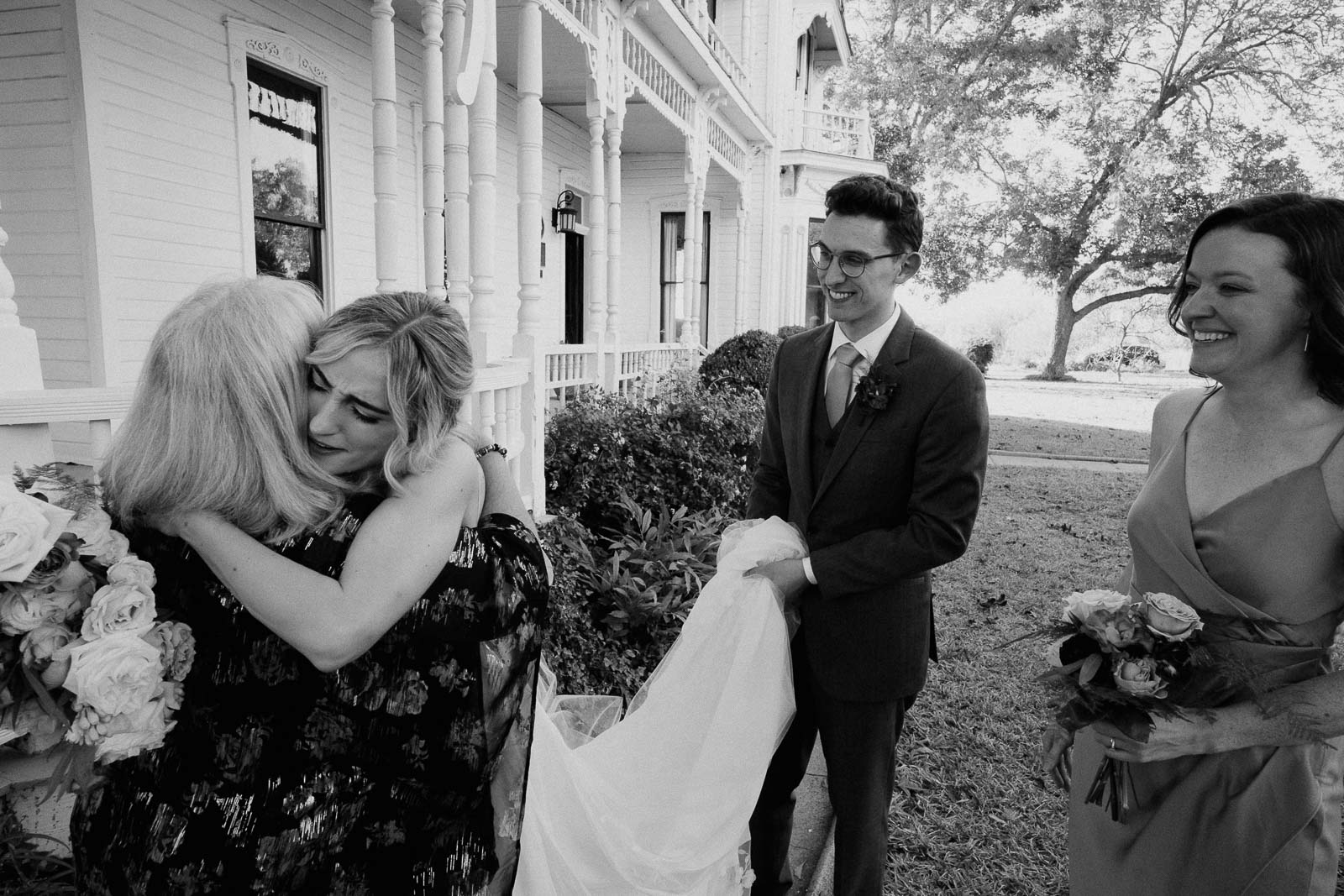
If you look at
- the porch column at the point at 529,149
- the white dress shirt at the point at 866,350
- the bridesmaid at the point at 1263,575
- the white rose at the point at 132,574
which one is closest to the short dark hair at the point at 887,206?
the white dress shirt at the point at 866,350

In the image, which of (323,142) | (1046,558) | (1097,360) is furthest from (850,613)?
(1097,360)

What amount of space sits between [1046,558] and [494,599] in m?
6.85

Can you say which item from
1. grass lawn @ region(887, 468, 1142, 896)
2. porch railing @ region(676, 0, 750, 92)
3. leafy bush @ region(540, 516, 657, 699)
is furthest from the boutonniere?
porch railing @ region(676, 0, 750, 92)

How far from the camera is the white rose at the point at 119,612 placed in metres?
1.38

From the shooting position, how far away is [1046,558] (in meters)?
7.48

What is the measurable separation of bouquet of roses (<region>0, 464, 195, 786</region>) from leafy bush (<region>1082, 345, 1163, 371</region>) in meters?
38.3

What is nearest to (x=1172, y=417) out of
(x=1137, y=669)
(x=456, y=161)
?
(x=1137, y=669)

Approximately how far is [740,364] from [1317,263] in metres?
9.94

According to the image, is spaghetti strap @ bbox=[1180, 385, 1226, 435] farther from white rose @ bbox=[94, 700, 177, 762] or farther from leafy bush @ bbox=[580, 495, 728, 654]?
leafy bush @ bbox=[580, 495, 728, 654]

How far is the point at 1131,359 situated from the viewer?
117ft

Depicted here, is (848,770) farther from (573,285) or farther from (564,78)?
(573,285)

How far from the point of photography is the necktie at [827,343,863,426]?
2.67 meters

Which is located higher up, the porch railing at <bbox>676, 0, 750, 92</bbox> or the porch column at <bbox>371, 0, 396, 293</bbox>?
the porch railing at <bbox>676, 0, 750, 92</bbox>

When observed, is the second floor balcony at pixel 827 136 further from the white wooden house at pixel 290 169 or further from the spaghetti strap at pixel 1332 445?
the spaghetti strap at pixel 1332 445
